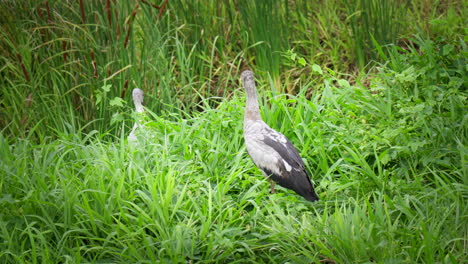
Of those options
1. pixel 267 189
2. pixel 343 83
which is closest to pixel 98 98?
pixel 267 189

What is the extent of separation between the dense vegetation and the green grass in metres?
0.01

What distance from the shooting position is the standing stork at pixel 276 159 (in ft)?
11.3

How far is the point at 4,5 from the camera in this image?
4.41 meters

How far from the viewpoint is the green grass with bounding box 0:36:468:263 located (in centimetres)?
307

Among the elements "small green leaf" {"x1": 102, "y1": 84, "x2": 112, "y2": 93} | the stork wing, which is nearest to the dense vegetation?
"small green leaf" {"x1": 102, "y1": 84, "x2": 112, "y2": 93}

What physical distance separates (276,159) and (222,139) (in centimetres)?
69

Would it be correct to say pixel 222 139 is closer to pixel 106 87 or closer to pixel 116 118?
pixel 116 118

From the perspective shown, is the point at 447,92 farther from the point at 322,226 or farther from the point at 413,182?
the point at 322,226

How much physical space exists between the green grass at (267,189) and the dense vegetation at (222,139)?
14 mm

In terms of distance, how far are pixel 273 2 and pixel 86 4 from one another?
4.84ft

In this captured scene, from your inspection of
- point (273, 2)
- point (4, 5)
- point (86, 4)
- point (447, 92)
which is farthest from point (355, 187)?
point (4, 5)

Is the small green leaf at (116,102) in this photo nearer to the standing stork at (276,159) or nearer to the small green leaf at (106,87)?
the small green leaf at (106,87)

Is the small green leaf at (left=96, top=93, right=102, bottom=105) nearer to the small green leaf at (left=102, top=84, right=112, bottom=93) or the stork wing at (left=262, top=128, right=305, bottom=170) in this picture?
the small green leaf at (left=102, top=84, right=112, bottom=93)

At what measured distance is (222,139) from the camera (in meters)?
4.13
